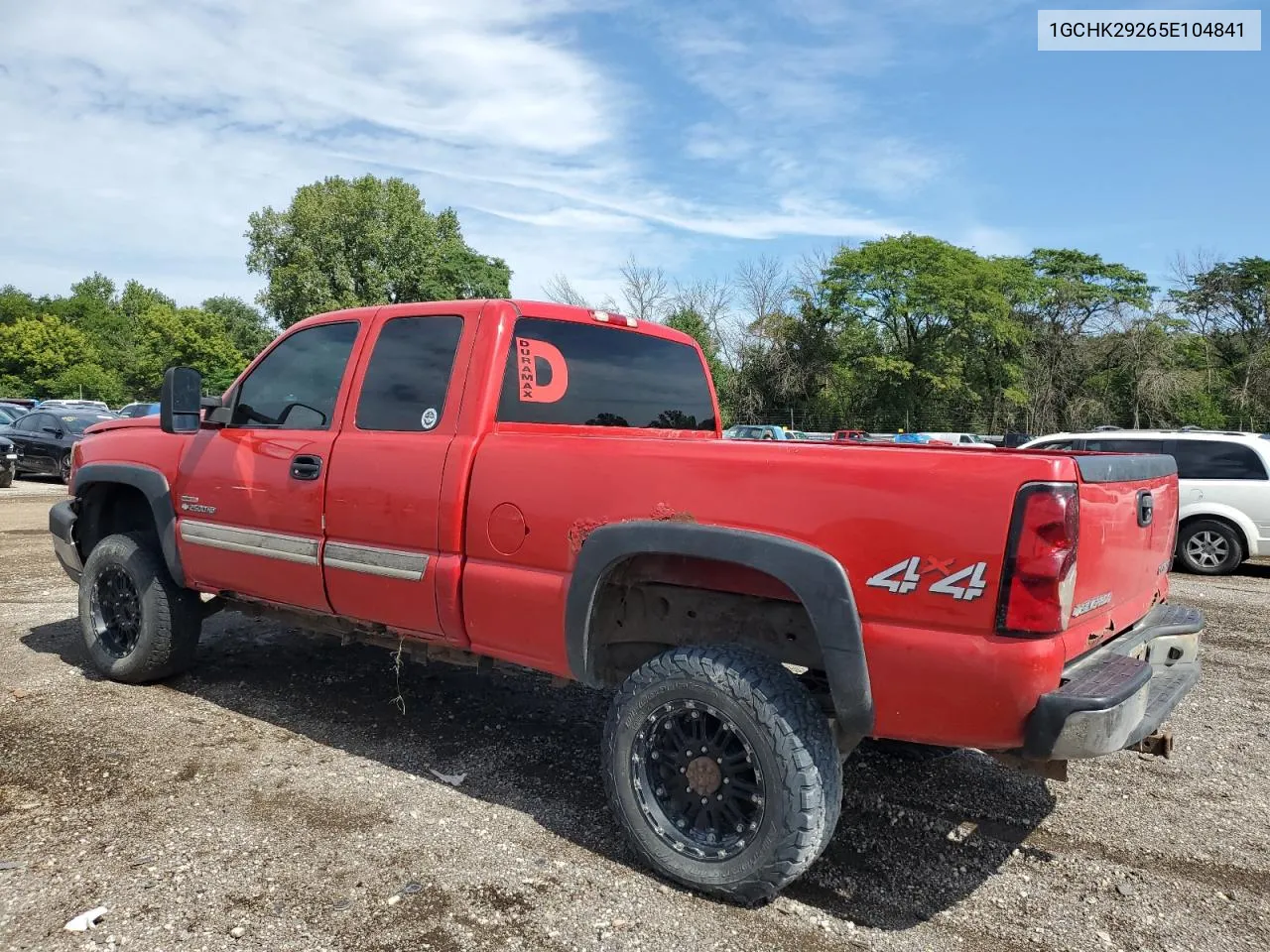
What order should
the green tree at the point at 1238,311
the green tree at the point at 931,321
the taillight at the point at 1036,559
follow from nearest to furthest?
the taillight at the point at 1036,559 → the green tree at the point at 1238,311 → the green tree at the point at 931,321

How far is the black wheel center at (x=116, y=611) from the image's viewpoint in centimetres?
490

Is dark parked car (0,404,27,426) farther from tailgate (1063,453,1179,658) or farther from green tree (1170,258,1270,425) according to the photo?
green tree (1170,258,1270,425)

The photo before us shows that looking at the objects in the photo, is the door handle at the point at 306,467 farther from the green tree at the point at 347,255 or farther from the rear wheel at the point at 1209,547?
the green tree at the point at 347,255

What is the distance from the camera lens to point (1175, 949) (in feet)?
8.69

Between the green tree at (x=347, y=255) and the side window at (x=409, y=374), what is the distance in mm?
46006

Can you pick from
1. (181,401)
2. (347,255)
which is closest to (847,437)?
(181,401)

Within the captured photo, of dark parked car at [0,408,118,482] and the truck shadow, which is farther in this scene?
dark parked car at [0,408,118,482]

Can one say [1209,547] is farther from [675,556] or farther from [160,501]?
[160,501]

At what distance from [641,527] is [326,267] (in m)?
51.5

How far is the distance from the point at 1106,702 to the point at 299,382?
3.62m

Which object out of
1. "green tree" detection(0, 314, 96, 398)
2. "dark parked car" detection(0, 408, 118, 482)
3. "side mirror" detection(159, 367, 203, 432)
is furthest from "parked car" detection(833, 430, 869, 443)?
"green tree" detection(0, 314, 96, 398)

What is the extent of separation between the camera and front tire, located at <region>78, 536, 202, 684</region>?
4.73m

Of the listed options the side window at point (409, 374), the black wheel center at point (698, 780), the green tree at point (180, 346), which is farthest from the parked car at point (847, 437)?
the green tree at point (180, 346)

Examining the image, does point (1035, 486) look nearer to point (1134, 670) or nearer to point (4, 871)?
point (1134, 670)
